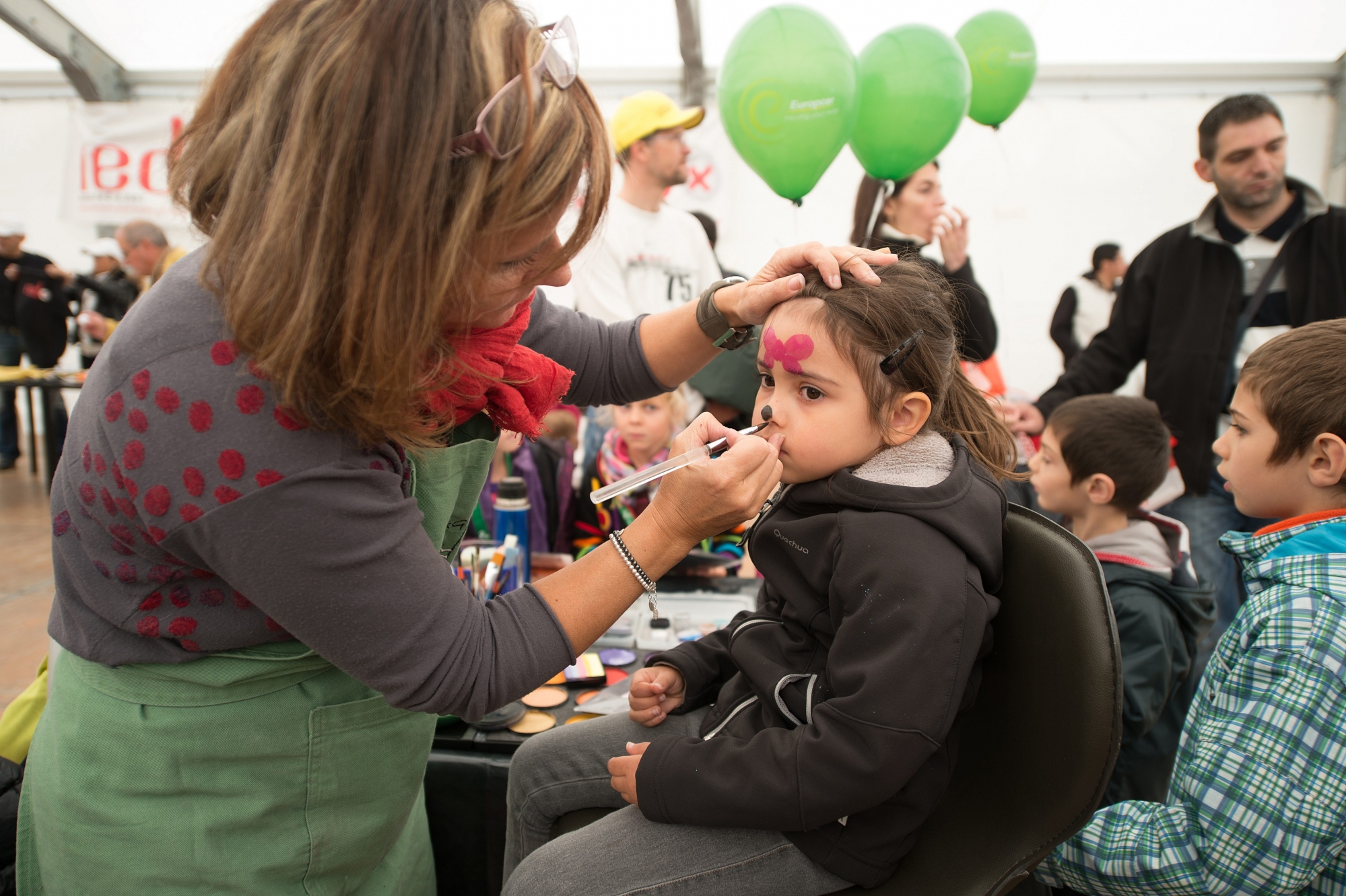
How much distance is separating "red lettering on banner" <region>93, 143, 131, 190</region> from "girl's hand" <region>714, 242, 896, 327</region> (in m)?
7.19

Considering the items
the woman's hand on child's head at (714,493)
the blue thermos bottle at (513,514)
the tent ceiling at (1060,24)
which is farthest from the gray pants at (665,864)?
the tent ceiling at (1060,24)

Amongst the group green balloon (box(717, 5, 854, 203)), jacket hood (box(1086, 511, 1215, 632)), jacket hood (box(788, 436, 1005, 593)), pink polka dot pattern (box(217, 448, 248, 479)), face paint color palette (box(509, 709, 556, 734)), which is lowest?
face paint color palette (box(509, 709, 556, 734))

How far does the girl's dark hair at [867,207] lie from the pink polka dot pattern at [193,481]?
2568 mm

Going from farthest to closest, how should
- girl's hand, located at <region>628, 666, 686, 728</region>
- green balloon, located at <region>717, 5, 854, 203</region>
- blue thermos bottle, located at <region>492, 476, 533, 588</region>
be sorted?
green balloon, located at <region>717, 5, 854, 203</region> → blue thermos bottle, located at <region>492, 476, 533, 588</region> → girl's hand, located at <region>628, 666, 686, 728</region>

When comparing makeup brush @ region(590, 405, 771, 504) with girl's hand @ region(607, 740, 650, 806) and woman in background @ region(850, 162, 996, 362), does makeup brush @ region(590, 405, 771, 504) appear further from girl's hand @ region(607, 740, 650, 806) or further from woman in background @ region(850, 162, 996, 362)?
woman in background @ region(850, 162, 996, 362)

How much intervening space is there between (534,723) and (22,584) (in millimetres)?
3948

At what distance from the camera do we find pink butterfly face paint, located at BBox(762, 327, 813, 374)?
3.73 ft

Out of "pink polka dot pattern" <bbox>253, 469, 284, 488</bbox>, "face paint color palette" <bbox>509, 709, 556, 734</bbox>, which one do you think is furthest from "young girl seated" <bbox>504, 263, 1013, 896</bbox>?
"pink polka dot pattern" <bbox>253, 469, 284, 488</bbox>

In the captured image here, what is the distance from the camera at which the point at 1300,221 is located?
2.38 metres

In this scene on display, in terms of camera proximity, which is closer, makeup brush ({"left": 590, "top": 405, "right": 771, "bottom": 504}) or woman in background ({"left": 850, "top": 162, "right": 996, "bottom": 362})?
makeup brush ({"left": 590, "top": 405, "right": 771, "bottom": 504})

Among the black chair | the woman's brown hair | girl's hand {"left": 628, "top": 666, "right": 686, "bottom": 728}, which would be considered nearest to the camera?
the woman's brown hair

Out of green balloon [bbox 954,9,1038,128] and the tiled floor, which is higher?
green balloon [bbox 954,9,1038,128]

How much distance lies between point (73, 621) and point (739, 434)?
2.73 feet

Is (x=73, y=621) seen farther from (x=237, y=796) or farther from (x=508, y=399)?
(x=508, y=399)
